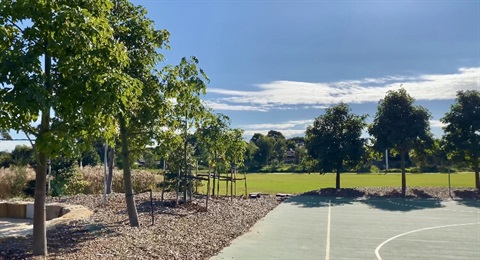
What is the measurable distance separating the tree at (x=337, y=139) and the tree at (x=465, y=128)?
17.8ft

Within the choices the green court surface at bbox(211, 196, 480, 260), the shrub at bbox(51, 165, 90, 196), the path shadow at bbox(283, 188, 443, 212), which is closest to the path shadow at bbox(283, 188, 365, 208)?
the path shadow at bbox(283, 188, 443, 212)

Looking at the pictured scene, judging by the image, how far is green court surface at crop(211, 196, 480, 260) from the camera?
31.2ft

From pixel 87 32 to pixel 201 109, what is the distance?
7212 mm

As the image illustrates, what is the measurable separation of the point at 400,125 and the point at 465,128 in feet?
13.4

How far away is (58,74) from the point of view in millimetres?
6438

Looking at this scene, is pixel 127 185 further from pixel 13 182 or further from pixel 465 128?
pixel 465 128

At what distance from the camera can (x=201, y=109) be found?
43.1 feet

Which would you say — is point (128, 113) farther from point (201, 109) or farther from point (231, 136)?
point (231, 136)

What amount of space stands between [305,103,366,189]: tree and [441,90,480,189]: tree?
214 inches

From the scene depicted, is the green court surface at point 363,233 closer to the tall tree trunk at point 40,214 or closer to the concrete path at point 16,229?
the tall tree trunk at point 40,214

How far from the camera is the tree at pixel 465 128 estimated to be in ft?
77.9

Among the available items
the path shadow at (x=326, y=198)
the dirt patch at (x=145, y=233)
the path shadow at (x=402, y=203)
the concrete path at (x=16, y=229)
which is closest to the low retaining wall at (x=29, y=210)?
the concrete path at (x=16, y=229)

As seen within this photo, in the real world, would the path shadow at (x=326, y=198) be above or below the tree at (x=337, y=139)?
below

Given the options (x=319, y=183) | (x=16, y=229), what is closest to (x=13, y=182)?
(x=16, y=229)
